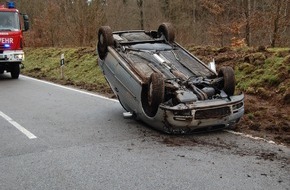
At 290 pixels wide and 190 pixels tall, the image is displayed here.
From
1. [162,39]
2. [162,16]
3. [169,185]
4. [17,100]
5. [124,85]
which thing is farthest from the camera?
[162,16]

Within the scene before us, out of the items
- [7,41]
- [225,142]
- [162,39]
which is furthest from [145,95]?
[7,41]

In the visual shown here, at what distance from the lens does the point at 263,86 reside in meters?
8.20

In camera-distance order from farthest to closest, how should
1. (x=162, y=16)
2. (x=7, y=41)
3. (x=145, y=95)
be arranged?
(x=162, y=16) → (x=7, y=41) → (x=145, y=95)

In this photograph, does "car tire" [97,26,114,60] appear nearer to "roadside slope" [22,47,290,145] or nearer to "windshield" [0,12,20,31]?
"roadside slope" [22,47,290,145]

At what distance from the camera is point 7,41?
43.6 ft

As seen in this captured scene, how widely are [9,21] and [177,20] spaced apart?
13.8 m

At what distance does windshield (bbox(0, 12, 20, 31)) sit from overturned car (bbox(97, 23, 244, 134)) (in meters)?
7.14

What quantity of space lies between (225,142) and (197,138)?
1.39 ft

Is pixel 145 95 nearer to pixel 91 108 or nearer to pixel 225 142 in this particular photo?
pixel 225 142

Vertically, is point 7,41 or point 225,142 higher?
point 7,41

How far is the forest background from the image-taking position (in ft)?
41.3

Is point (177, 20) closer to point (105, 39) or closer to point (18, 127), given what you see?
point (105, 39)

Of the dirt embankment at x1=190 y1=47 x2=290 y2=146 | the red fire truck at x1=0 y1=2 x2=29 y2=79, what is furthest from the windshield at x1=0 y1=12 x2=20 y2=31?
the dirt embankment at x1=190 y1=47 x2=290 y2=146

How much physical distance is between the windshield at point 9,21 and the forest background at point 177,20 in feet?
18.8
